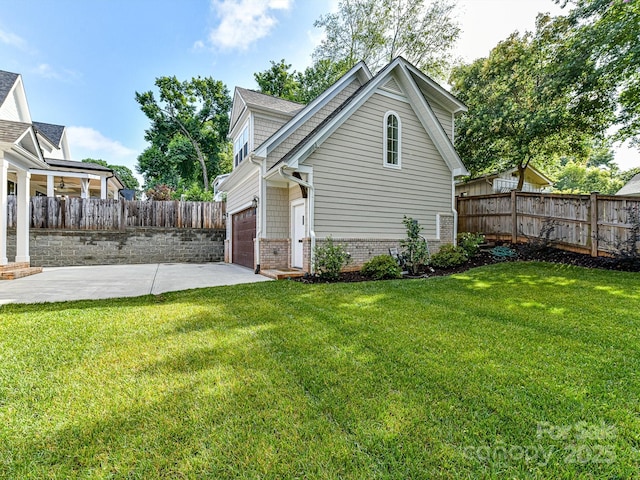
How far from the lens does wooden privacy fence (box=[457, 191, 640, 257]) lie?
8.01 metres

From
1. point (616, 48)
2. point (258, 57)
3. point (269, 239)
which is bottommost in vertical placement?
point (269, 239)

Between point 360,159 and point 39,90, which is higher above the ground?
point 39,90

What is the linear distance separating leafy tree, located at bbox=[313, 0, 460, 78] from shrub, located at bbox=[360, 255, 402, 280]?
16185mm

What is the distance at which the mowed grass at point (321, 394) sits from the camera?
163cm

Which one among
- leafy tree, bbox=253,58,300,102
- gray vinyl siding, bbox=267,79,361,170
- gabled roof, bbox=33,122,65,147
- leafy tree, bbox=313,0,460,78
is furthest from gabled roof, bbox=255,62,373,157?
gabled roof, bbox=33,122,65,147

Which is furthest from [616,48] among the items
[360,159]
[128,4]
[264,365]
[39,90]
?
[39,90]

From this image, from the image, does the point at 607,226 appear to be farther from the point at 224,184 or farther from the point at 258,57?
the point at 258,57

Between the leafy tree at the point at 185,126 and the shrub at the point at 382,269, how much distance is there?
80.6 ft

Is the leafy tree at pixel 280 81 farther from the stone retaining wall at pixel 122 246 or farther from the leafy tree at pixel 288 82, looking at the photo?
the stone retaining wall at pixel 122 246

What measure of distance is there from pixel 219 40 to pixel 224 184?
30.1ft

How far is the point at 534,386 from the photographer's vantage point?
2381 millimetres

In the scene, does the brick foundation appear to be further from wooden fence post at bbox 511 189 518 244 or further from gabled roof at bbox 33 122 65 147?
gabled roof at bbox 33 122 65 147

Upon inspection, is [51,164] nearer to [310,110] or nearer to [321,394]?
[310,110]

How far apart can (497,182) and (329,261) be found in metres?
15.3
